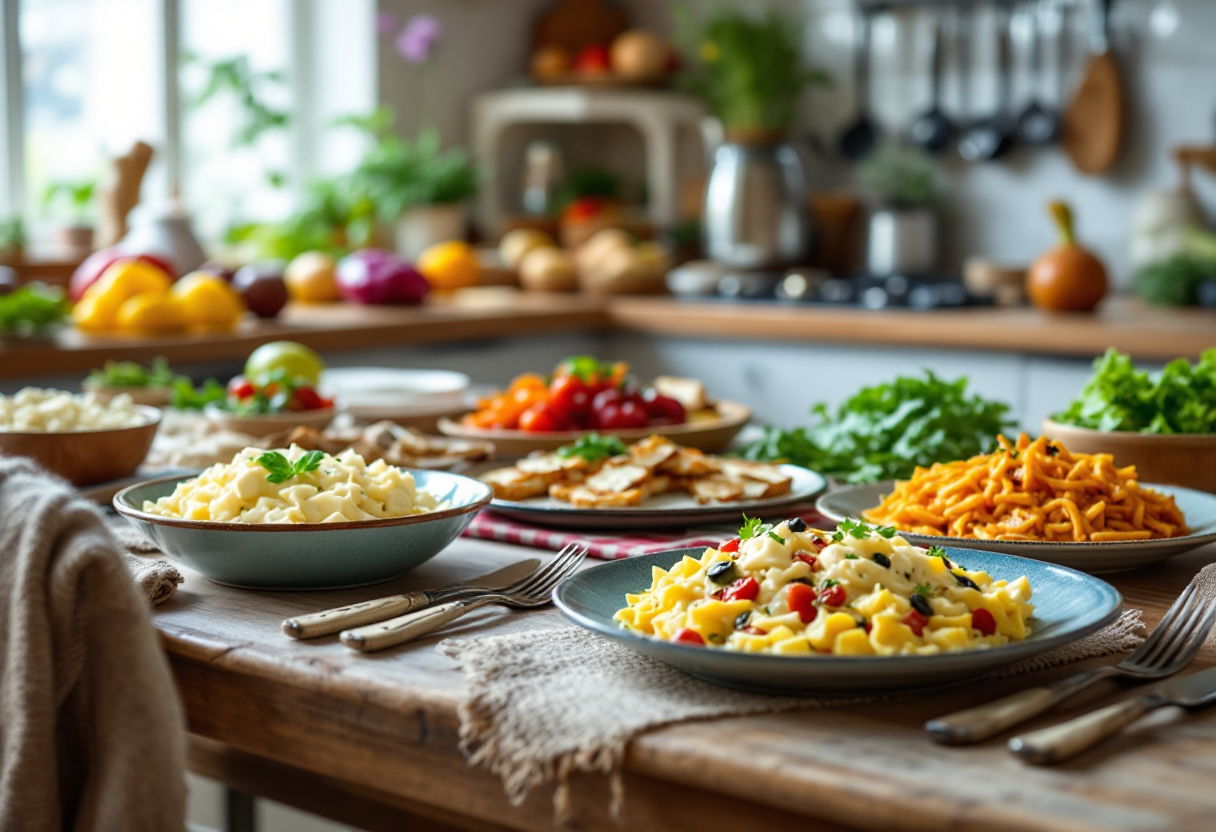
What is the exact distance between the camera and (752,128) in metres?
4.57

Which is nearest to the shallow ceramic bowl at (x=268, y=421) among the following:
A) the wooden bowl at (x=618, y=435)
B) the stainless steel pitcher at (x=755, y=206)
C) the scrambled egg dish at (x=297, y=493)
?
the wooden bowl at (x=618, y=435)

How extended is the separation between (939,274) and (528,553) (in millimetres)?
3515

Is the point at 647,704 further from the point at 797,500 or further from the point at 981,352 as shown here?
the point at 981,352

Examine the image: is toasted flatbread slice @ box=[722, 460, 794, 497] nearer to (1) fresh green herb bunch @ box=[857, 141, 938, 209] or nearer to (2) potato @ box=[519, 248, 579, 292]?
(2) potato @ box=[519, 248, 579, 292]

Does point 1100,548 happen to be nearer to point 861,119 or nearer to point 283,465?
point 283,465

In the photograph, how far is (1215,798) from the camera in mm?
707

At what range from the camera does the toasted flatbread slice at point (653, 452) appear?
1.43 metres

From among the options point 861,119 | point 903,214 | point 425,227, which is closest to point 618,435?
point 903,214

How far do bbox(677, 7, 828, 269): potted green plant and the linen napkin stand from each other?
3.57 metres

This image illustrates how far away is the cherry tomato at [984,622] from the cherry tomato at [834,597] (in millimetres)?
84

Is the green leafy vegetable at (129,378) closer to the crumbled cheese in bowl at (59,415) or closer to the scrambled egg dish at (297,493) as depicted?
the crumbled cheese in bowl at (59,415)

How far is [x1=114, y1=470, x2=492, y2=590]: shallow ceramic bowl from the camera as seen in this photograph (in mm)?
1105

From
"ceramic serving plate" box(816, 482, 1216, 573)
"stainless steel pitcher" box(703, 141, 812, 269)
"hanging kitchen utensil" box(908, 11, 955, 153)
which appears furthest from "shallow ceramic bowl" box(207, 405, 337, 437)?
"hanging kitchen utensil" box(908, 11, 955, 153)

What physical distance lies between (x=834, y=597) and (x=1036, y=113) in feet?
12.5
